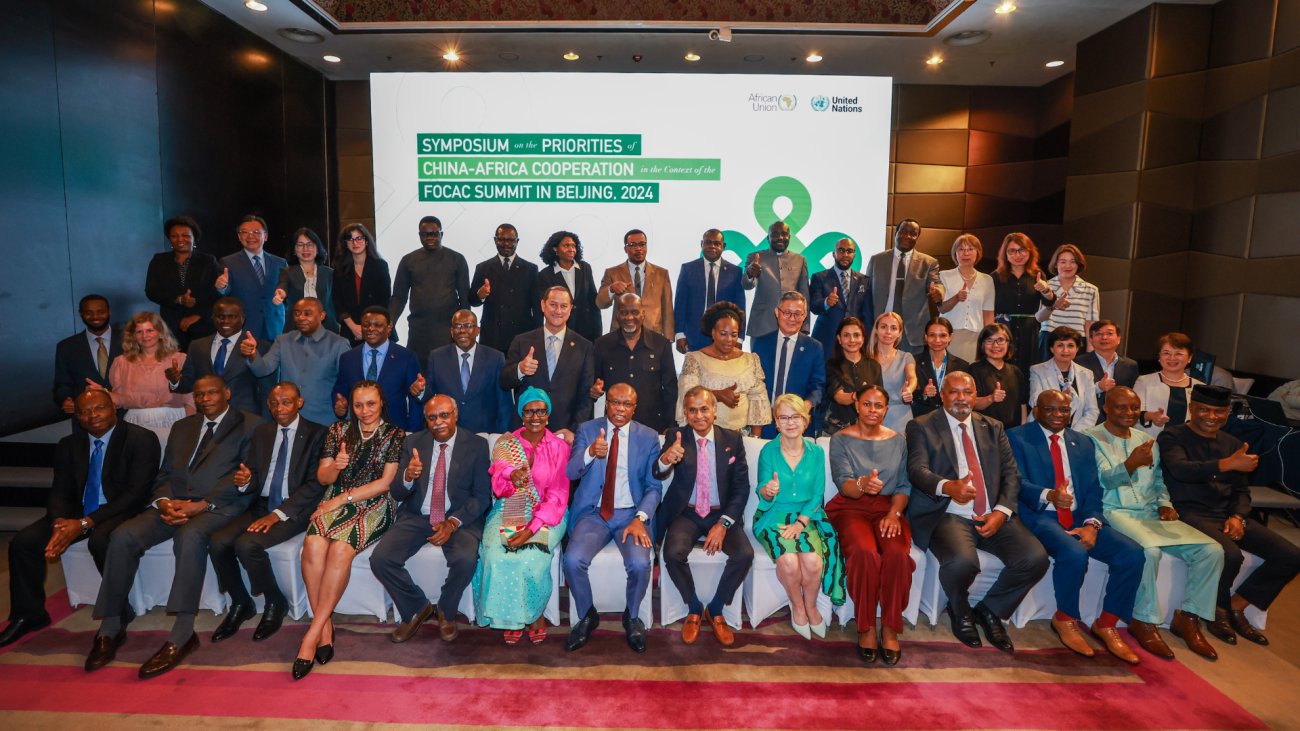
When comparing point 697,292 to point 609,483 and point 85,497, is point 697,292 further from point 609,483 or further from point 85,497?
point 85,497

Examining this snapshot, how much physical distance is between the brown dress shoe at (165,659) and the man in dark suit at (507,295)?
9.12 feet

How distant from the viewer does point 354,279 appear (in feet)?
16.9

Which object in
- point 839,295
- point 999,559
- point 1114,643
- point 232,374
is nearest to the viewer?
point 1114,643

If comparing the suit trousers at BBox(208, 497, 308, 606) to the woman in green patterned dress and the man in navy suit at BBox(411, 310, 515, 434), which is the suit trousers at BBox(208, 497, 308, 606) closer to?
the woman in green patterned dress

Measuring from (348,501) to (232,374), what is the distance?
1.58 m

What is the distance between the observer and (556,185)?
6.12 m

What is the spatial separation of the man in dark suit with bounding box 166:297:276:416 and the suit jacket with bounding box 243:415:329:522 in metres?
0.83

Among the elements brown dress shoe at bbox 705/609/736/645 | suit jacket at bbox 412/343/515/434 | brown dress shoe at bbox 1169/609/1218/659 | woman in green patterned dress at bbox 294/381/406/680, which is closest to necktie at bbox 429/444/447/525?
woman in green patterned dress at bbox 294/381/406/680

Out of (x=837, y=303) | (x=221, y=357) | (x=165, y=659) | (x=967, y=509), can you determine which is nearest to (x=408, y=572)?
(x=165, y=659)

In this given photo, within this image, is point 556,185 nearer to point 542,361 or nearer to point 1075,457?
point 542,361

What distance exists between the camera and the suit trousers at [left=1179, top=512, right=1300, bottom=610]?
137 inches

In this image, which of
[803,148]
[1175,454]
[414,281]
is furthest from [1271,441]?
[414,281]

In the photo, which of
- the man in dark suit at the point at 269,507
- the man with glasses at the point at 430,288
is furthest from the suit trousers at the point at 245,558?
the man with glasses at the point at 430,288

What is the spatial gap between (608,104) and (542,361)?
3130mm
